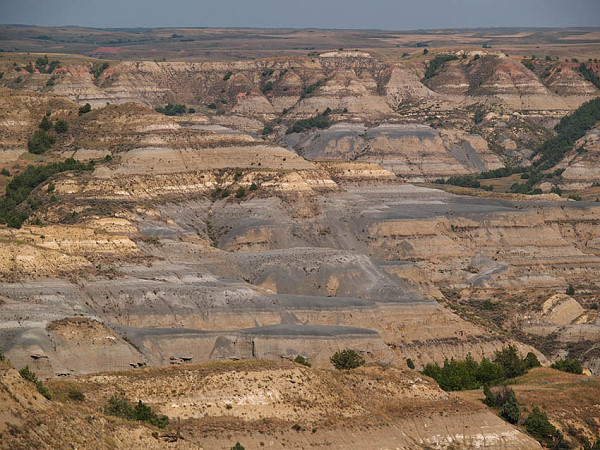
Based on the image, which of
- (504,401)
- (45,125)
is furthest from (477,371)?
(45,125)

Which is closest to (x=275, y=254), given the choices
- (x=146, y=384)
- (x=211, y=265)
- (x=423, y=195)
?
(x=211, y=265)

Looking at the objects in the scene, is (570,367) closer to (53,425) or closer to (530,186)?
(53,425)

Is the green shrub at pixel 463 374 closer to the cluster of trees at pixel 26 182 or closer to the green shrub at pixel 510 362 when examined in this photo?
the green shrub at pixel 510 362

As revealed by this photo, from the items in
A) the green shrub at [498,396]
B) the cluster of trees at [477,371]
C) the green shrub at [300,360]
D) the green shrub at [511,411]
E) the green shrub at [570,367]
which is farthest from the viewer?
the green shrub at [570,367]

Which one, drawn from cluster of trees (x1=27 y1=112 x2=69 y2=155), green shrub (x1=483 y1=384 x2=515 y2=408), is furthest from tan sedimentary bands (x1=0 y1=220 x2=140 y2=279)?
green shrub (x1=483 y1=384 x2=515 y2=408)

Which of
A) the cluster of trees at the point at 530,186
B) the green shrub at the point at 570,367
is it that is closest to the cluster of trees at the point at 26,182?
the green shrub at the point at 570,367

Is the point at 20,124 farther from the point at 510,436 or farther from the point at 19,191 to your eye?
the point at 510,436

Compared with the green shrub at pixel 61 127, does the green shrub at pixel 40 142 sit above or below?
below
